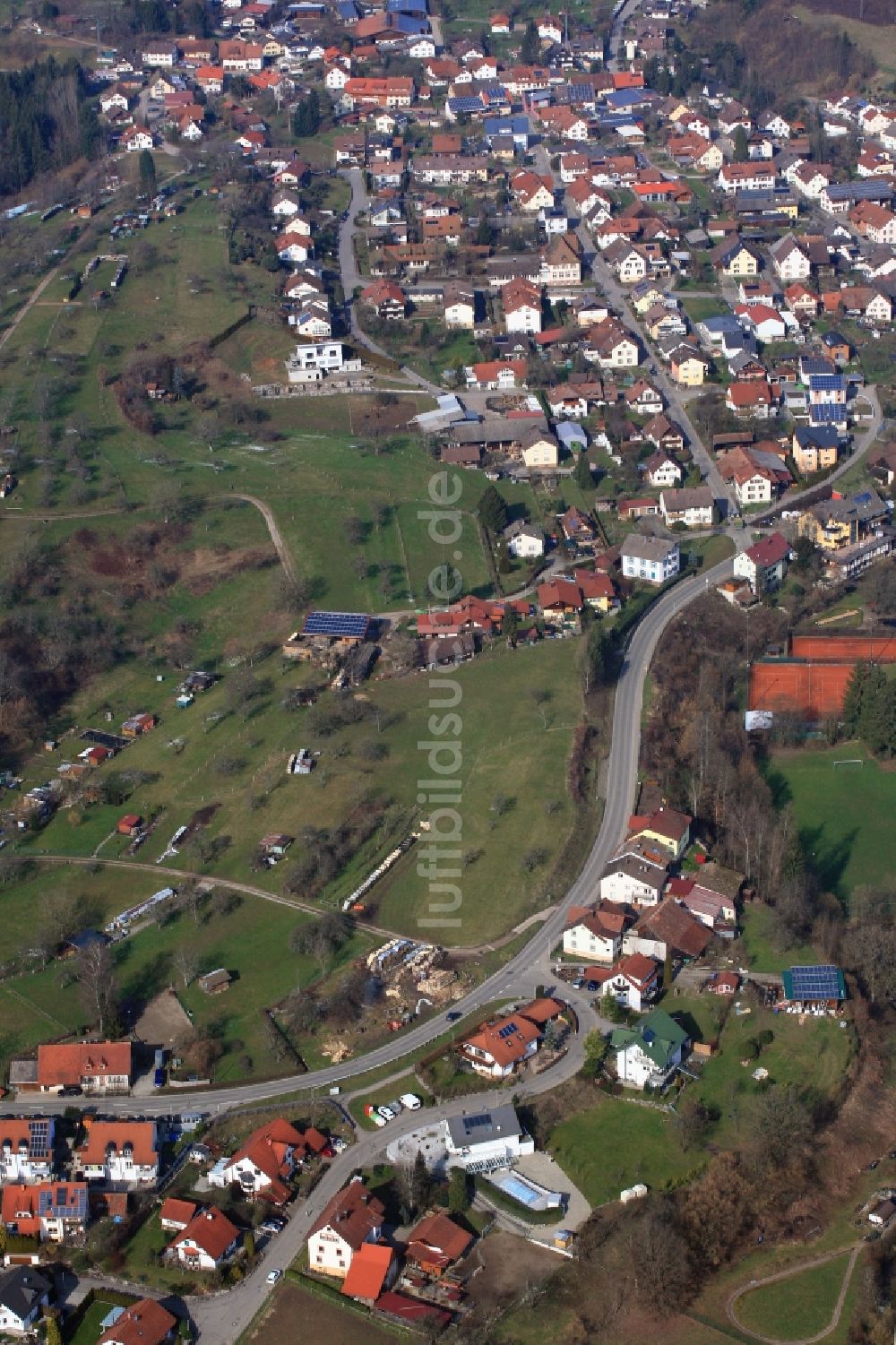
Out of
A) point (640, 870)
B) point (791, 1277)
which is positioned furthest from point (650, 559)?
point (791, 1277)

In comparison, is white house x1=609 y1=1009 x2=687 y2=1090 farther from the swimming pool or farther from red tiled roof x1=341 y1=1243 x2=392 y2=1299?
red tiled roof x1=341 y1=1243 x2=392 y2=1299

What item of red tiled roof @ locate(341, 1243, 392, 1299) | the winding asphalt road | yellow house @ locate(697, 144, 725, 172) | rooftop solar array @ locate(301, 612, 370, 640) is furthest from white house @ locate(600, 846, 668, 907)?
yellow house @ locate(697, 144, 725, 172)

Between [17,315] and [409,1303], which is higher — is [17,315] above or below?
above

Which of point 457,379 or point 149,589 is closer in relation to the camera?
point 149,589

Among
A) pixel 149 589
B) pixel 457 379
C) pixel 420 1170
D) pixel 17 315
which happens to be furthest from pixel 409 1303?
pixel 17 315

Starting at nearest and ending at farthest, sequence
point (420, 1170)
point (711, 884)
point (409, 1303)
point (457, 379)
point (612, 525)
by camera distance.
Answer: point (409, 1303) → point (420, 1170) → point (711, 884) → point (612, 525) → point (457, 379)

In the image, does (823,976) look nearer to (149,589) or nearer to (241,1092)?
(241,1092)
